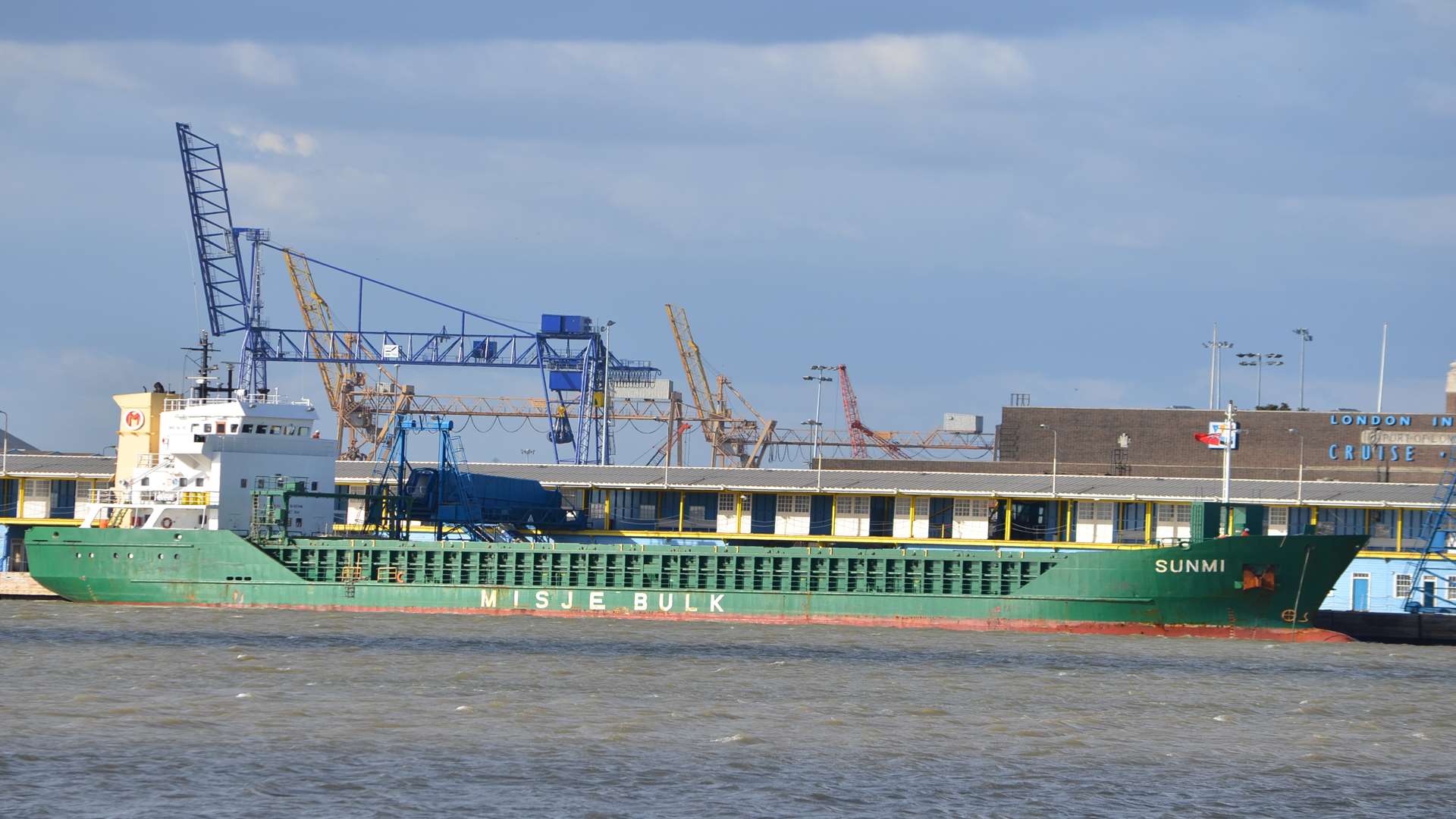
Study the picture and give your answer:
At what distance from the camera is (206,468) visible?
2527 inches

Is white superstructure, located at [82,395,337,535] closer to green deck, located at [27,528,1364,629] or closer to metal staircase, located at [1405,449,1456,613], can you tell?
green deck, located at [27,528,1364,629]

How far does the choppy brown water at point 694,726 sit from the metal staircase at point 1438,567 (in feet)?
39.8

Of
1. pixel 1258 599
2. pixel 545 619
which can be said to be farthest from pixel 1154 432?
pixel 545 619

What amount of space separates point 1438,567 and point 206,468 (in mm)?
48770

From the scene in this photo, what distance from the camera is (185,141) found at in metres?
102

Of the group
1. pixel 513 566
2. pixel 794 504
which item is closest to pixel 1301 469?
pixel 794 504

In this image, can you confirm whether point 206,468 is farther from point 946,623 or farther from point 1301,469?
point 1301,469

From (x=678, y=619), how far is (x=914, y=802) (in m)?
34.6

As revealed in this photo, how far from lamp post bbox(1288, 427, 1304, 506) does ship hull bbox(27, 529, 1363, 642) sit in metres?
18.9

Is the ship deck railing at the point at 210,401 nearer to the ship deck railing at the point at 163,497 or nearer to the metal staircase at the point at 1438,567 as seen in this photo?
the ship deck railing at the point at 163,497

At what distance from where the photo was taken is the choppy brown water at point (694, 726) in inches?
1027

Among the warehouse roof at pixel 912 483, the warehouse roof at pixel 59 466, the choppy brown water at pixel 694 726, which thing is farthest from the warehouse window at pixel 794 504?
the warehouse roof at pixel 59 466

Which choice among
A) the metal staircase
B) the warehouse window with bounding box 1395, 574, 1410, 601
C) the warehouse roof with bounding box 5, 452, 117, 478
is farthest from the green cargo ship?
the warehouse roof with bounding box 5, 452, 117, 478

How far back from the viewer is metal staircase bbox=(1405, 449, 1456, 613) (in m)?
61.7
